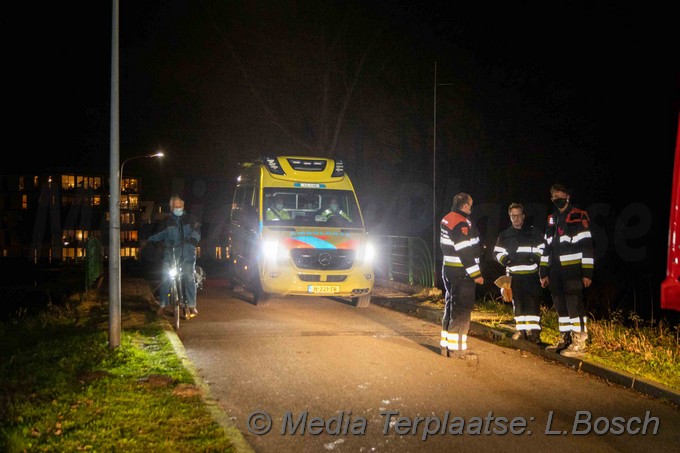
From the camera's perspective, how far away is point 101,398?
625cm

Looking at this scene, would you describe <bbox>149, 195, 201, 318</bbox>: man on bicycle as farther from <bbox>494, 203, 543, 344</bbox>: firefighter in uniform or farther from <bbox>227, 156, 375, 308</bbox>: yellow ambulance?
<bbox>494, 203, 543, 344</bbox>: firefighter in uniform

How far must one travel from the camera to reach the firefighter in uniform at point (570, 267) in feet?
27.4

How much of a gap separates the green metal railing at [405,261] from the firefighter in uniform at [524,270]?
6133 mm

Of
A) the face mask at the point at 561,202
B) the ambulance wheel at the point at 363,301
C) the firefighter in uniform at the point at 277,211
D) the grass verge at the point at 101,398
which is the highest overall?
the face mask at the point at 561,202

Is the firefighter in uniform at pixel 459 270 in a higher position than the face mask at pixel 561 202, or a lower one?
lower

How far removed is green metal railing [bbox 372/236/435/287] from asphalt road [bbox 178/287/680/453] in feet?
17.8

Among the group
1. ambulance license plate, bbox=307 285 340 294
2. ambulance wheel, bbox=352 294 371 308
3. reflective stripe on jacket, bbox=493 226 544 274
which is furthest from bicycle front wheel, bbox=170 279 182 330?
reflective stripe on jacket, bbox=493 226 544 274

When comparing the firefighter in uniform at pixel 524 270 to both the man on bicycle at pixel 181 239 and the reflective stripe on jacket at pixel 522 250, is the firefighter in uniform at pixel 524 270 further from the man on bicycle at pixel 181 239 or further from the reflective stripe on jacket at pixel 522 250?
the man on bicycle at pixel 181 239

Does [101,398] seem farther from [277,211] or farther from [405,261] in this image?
[405,261]

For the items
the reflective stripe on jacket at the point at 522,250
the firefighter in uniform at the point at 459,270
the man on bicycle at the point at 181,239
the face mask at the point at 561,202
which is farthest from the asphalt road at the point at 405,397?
the face mask at the point at 561,202

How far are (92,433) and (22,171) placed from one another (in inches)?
3808

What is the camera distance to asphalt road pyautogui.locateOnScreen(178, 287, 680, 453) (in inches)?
220

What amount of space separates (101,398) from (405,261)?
1164 cm

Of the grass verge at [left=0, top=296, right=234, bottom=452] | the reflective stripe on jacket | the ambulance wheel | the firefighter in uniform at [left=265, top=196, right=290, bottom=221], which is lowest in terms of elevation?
the ambulance wheel
